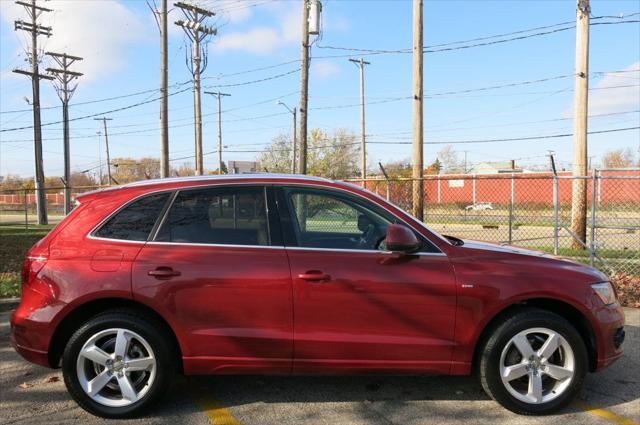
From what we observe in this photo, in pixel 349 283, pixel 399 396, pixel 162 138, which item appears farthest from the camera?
pixel 162 138

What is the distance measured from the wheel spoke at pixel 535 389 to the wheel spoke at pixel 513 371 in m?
0.08

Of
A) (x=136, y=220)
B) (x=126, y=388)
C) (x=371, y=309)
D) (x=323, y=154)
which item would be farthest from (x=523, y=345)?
(x=323, y=154)

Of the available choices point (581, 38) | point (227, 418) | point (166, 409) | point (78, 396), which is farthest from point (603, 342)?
point (581, 38)

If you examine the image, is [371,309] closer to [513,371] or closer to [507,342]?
[507,342]

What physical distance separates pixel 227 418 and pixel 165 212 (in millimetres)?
1550

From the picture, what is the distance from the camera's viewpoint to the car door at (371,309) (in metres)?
3.63

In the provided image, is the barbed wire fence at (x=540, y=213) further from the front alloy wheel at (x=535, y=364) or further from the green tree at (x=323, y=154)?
the green tree at (x=323, y=154)

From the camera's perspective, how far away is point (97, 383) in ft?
12.1

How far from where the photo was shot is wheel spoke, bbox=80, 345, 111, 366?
11.9 ft

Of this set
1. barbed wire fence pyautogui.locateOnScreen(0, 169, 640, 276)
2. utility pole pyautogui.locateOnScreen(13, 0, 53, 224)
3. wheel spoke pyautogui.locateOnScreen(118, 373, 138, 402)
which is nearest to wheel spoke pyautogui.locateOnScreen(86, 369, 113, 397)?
wheel spoke pyautogui.locateOnScreen(118, 373, 138, 402)

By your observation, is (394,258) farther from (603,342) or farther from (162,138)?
(162,138)

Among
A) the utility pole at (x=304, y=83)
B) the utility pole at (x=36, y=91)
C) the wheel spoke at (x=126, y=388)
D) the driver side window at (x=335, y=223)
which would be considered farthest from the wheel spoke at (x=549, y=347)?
the utility pole at (x=36, y=91)

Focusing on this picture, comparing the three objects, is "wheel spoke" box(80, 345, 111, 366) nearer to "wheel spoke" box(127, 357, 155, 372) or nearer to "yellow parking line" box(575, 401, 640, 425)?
"wheel spoke" box(127, 357, 155, 372)

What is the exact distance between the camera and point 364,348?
3668 mm
